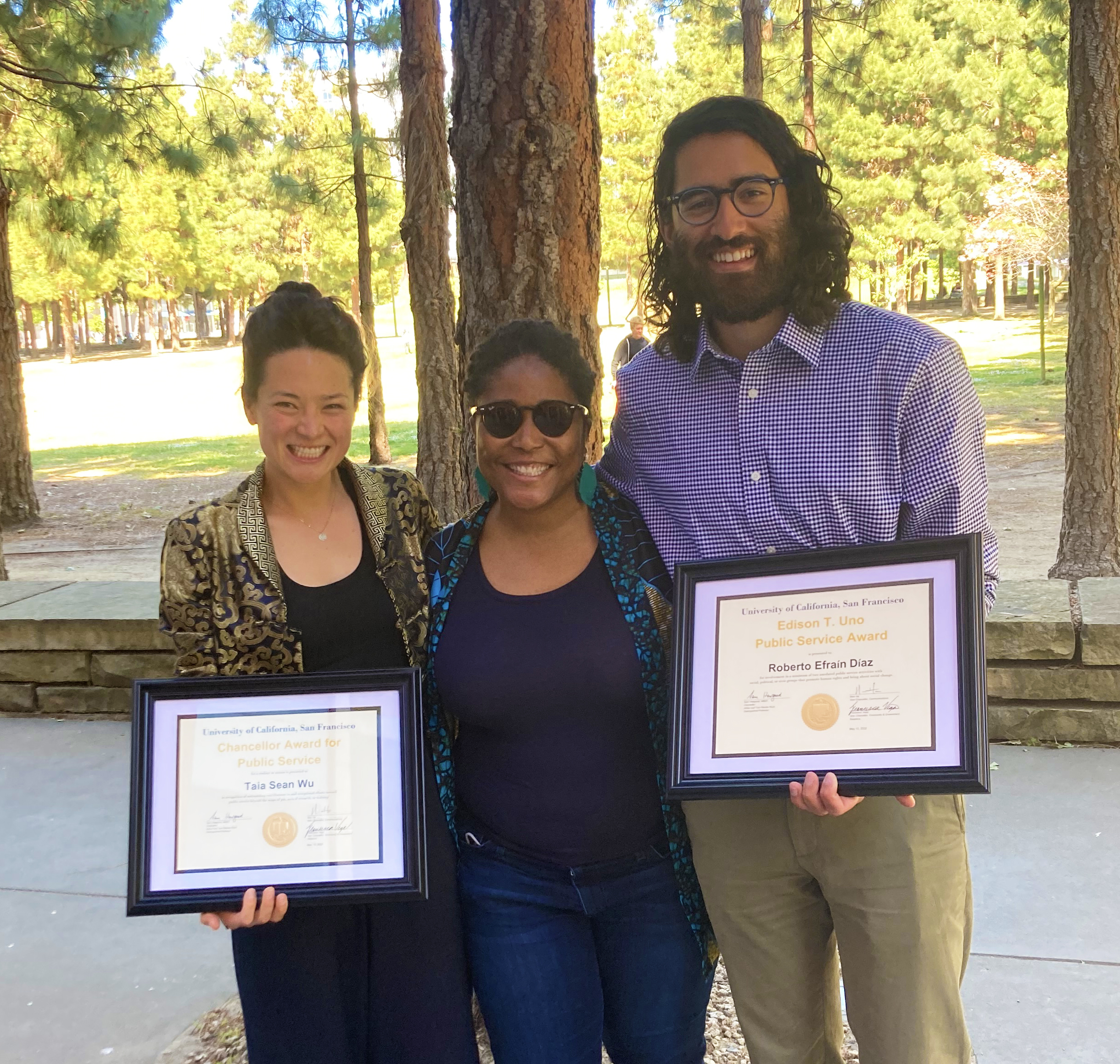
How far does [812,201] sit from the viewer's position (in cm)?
212

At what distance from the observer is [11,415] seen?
1234 cm

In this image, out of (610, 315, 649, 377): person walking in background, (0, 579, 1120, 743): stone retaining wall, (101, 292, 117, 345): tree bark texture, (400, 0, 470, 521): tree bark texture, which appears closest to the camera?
(0, 579, 1120, 743): stone retaining wall

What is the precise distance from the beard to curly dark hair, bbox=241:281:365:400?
0.71m

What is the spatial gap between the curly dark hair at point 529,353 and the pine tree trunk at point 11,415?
1120 cm

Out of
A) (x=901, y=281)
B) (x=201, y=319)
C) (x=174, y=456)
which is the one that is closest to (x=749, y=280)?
(x=174, y=456)

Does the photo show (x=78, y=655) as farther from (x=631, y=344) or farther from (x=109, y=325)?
(x=109, y=325)

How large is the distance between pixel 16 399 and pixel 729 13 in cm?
1272

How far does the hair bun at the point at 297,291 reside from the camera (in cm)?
220

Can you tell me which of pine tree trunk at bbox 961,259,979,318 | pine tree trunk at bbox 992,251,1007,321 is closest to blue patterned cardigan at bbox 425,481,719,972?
pine tree trunk at bbox 992,251,1007,321

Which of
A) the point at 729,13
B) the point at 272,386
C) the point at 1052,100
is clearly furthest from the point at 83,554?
the point at 1052,100

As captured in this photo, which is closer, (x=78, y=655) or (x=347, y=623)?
(x=347, y=623)

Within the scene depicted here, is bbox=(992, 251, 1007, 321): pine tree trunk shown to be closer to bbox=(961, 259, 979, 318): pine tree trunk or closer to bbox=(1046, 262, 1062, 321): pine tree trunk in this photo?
bbox=(961, 259, 979, 318): pine tree trunk

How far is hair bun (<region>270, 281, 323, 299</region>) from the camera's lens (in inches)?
86.7

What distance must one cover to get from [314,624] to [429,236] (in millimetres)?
8595
